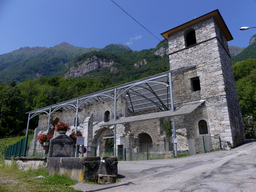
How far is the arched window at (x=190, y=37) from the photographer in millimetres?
15188

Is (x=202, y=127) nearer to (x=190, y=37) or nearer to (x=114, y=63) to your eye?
(x=190, y=37)

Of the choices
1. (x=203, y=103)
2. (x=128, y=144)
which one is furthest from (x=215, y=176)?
(x=128, y=144)

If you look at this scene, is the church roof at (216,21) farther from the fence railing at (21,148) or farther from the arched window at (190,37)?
the fence railing at (21,148)

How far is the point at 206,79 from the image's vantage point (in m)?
13.0

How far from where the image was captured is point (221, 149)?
1087cm

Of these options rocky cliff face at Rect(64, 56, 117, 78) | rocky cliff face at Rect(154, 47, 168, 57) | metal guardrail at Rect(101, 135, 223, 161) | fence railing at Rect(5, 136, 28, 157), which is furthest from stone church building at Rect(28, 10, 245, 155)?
rocky cliff face at Rect(64, 56, 117, 78)

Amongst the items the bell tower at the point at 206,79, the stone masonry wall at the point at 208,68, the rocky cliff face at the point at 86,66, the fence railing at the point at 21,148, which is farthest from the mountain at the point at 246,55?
the fence railing at the point at 21,148

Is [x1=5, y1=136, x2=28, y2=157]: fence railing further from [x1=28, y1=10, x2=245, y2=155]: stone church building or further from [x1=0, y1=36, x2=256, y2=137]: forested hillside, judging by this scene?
[x1=0, y1=36, x2=256, y2=137]: forested hillside

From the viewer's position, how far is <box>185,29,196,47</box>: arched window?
49.8 feet

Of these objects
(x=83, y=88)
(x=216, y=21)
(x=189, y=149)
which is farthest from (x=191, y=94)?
(x=83, y=88)

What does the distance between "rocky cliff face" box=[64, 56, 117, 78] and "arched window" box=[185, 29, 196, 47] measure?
63.2 m

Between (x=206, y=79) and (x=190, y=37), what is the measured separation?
4402 millimetres

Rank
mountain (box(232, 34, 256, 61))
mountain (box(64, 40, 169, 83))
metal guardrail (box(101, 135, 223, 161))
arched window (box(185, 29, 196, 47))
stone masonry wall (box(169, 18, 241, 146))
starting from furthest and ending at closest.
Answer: mountain (box(64, 40, 169, 83))
mountain (box(232, 34, 256, 61))
arched window (box(185, 29, 196, 47))
stone masonry wall (box(169, 18, 241, 146))
metal guardrail (box(101, 135, 223, 161))

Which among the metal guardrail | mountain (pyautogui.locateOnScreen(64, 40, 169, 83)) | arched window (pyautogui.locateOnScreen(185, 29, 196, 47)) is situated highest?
mountain (pyautogui.locateOnScreen(64, 40, 169, 83))
